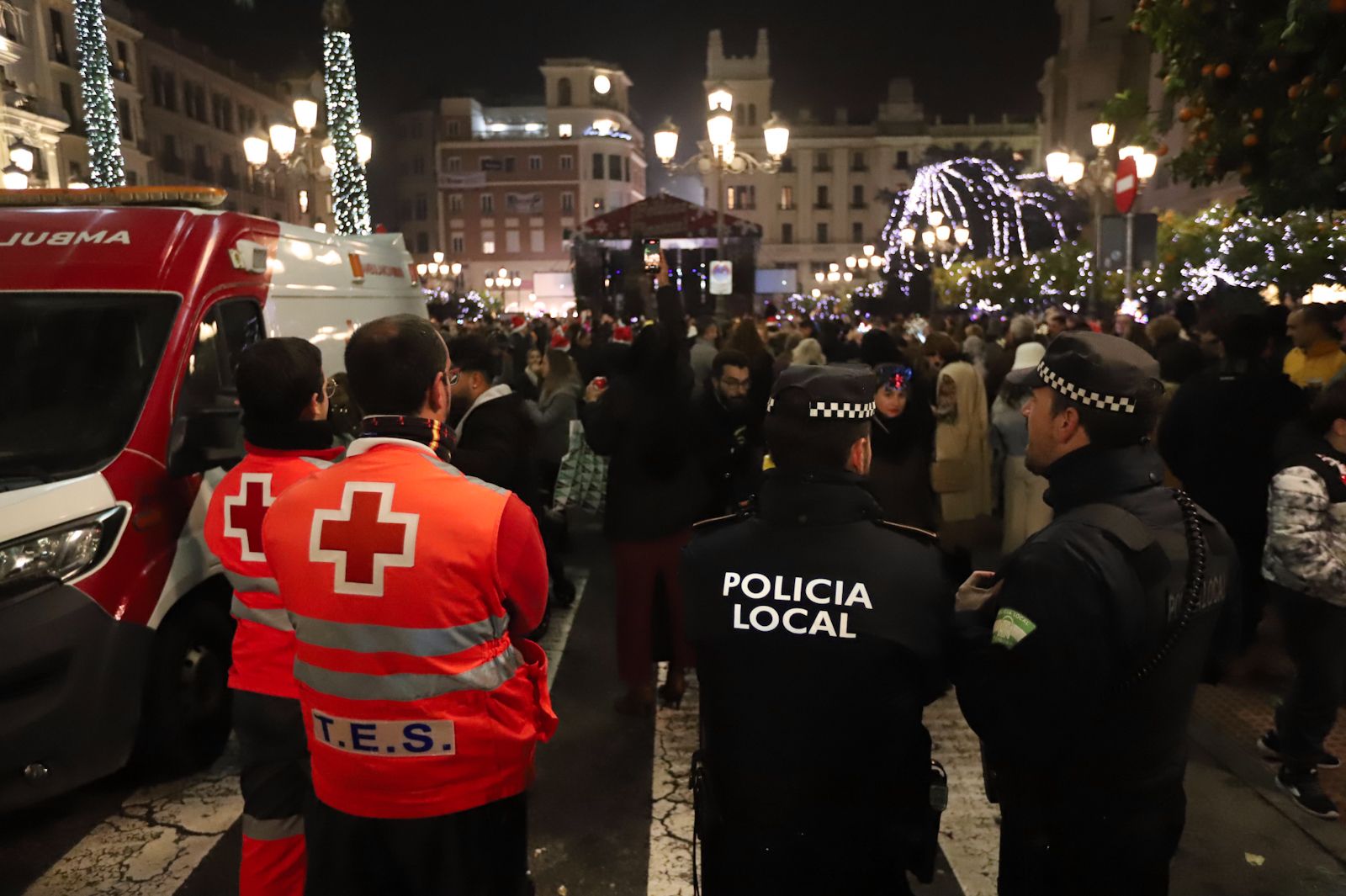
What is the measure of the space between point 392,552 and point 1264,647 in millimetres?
5978

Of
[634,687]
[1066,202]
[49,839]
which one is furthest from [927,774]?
[1066,202]

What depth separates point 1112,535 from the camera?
86.4 inches

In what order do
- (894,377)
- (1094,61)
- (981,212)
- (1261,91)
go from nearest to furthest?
(894,377)
(1261,91)
(981,212)
(1094,61)

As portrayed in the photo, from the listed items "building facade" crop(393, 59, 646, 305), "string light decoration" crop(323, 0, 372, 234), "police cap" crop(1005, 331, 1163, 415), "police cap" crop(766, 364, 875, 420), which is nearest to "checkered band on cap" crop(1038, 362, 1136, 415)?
"police cap" crop(1005, 331, 1163, 415)

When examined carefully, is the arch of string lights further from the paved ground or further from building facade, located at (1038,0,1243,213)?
the paved ground

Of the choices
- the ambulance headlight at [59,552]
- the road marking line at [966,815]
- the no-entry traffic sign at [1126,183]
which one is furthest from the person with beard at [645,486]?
the no-entry traffic sign at [1126,183]

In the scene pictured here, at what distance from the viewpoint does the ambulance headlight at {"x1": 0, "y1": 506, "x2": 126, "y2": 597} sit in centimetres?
366

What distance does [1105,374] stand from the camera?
7.54 feet

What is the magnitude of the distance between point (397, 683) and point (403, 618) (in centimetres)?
16

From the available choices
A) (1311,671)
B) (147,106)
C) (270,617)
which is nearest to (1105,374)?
(270,617)

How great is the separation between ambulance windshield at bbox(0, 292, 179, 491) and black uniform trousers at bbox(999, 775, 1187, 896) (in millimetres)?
3787

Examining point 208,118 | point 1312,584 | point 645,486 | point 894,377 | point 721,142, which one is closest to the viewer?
point 1312,584

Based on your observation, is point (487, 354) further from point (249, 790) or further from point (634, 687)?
point (249, 790)

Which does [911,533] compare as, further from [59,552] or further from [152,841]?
[152,841]
